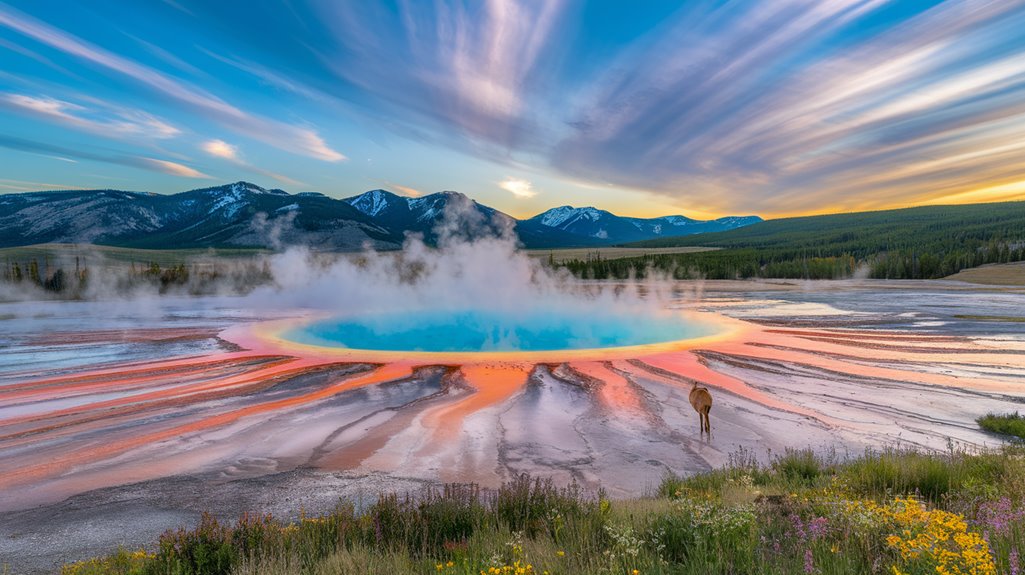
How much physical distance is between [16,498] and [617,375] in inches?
532

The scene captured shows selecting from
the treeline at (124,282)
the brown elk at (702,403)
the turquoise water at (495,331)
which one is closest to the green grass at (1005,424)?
the brown elk at (702,403)

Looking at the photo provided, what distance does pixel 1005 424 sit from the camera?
971 cm

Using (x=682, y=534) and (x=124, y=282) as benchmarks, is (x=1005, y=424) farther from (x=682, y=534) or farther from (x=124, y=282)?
(x=124, y=282)

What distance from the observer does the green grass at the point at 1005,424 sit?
9445 mm

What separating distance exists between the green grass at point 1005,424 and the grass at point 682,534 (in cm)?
347

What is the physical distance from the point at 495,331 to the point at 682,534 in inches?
856

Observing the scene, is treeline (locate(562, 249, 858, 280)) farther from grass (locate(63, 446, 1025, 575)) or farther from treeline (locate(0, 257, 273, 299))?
grass (locate(63, 446, 1025, 575))

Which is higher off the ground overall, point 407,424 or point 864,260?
point 864,260

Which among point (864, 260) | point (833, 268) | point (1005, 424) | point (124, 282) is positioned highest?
point (864, 260)

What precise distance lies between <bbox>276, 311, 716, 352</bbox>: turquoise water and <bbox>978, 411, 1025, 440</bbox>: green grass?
1218cm

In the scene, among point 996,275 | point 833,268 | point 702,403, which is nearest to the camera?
point 702,403

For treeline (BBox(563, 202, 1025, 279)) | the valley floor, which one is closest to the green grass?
the valley floor

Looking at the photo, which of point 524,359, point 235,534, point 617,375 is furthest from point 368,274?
point 235,534

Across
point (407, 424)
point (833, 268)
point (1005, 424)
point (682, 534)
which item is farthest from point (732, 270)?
point (682, 534)
